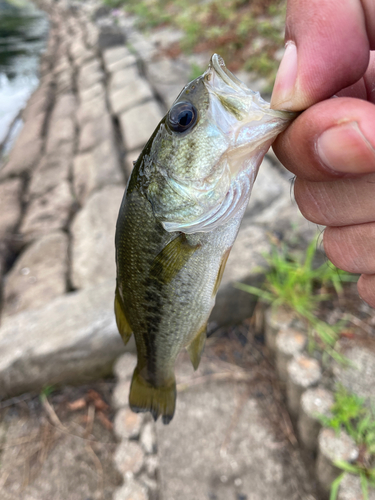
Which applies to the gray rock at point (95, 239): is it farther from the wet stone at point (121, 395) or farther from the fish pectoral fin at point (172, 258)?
the fish pectoral fin at point (172, 258)

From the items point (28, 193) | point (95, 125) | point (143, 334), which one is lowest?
point (28, 193)

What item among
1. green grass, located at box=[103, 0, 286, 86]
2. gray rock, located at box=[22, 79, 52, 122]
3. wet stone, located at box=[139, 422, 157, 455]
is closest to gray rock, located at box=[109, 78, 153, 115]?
green grass, located at box=[103, 0, 286, 86]

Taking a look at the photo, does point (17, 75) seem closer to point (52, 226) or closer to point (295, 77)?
point (52, 226)

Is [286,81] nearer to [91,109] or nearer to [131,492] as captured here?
[131,492]

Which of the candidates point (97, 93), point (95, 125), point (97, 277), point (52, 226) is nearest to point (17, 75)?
point (97, 93)

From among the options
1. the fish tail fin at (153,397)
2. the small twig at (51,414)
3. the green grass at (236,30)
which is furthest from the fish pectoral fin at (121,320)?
the green grass at (236,30)
